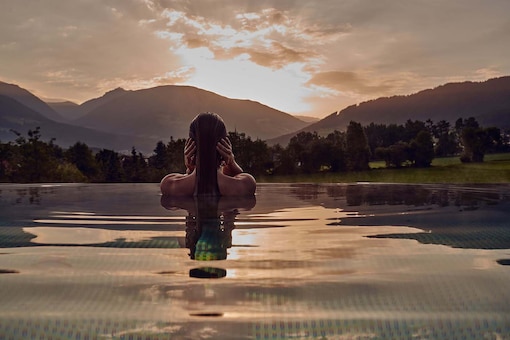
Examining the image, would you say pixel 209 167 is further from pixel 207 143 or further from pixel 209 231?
pixel 209 231

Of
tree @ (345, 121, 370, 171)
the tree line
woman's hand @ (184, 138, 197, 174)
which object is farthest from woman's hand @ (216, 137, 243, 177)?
tree @ (345, 121, 370, 171)

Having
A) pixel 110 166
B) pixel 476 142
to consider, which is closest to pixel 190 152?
pixel 110 166

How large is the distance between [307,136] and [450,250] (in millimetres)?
48941

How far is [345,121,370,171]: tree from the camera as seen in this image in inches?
2032

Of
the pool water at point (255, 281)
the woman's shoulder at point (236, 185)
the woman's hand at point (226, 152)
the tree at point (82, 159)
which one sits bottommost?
the pool water at point (255, 281)

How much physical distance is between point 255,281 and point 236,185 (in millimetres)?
8973

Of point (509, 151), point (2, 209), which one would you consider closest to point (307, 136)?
point (509, 151)

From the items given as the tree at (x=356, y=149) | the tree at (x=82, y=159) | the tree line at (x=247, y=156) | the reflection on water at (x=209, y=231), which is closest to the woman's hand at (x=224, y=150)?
the reflection on water at (x=209, y=231)

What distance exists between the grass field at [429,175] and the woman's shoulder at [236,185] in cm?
3265

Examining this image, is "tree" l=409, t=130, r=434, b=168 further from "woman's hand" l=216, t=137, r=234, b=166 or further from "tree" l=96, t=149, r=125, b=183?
"woman's hand" l=216, t=137, r=234, b=166

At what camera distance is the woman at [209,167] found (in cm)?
1216

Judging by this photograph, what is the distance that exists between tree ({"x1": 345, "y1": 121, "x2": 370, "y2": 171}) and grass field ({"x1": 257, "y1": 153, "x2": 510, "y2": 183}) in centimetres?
120

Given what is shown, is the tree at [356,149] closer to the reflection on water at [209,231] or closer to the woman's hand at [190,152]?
the woman's hand at [190,152]

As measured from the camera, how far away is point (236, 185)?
13.1 metres
